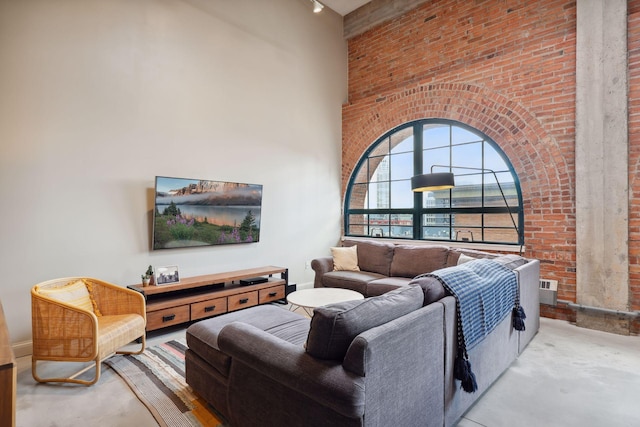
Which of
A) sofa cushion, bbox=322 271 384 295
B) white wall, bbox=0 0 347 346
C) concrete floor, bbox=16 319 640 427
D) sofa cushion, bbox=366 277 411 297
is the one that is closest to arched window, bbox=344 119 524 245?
white wall, bbox=0 0 347 346

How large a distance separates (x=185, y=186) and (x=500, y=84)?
417 cm

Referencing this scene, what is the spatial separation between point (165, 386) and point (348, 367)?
66.7 inches

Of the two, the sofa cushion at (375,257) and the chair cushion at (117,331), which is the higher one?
the sofa cushion at (375,257)

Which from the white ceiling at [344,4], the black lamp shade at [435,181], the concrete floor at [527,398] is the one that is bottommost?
the concrete floor at [527,398]

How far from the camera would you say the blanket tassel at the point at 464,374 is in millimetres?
1778

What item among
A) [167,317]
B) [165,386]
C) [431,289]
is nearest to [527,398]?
[431,289]

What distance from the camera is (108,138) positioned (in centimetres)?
338

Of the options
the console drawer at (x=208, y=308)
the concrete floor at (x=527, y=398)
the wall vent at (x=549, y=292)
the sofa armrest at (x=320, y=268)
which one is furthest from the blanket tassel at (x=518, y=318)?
the console drawer at (x=208, y=308)

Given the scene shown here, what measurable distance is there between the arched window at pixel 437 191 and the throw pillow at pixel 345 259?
107 centimetres

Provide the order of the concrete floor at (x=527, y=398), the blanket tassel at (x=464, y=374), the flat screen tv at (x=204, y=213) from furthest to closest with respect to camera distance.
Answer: the flat screen tv at (x=204, y=213), the concrete floor at (x=527, y=398), the blanket tassel at (x=464, y=374)

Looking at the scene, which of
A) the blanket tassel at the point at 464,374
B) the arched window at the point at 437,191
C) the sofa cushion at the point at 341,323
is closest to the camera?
the sofa cushion at the point at 341,323

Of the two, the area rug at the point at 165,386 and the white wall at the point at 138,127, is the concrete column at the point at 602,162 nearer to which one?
the white wall at the point at 138,127

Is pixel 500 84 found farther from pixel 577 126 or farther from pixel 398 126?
pixel 398 126

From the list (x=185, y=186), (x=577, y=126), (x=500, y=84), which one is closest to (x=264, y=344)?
(x=185, y=186)
